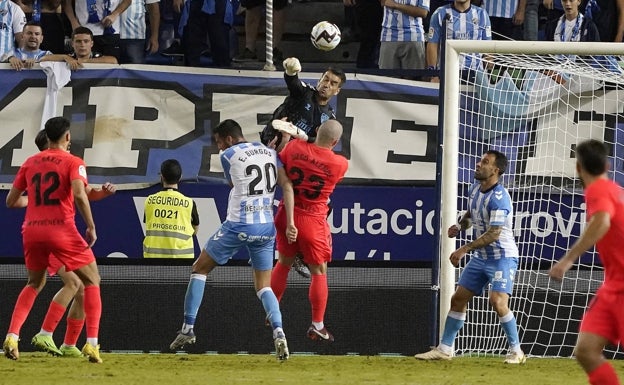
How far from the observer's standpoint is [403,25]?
1442 centimetres

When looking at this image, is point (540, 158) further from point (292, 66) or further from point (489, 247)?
point (292, 66)

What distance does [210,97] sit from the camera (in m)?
13.2

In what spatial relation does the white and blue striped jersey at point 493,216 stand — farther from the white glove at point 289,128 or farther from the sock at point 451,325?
the white glove at point 289,128

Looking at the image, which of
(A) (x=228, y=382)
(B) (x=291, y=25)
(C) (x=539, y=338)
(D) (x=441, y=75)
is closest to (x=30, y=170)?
(A) (x=228, y=382)

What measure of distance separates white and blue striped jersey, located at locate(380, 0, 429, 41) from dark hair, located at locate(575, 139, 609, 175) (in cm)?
677

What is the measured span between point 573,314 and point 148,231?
4.50 metres

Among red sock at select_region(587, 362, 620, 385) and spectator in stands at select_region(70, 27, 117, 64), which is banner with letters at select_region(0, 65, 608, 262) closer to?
spectator in stands at select_region(70, 27, 117, 64)

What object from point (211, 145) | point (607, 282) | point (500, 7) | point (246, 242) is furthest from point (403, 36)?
point (607, 282)

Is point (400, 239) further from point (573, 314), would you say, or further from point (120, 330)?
point (120, 330)

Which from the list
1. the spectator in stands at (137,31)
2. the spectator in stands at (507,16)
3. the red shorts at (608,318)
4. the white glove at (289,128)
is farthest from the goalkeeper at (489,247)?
the spectator in stands at (137,31)

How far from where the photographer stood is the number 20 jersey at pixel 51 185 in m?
10.4

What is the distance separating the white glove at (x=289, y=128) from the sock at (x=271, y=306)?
56.6 inches

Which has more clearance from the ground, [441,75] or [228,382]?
[441,75]

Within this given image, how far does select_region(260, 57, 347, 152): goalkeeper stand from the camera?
12.3 meters
